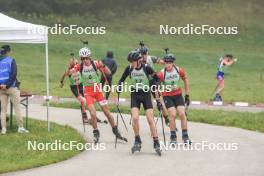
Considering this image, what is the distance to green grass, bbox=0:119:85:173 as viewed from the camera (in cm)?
1218

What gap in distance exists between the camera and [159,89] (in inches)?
557

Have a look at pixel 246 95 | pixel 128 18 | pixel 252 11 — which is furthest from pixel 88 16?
pixel 246 95

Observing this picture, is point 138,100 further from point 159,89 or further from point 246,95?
point 246,95

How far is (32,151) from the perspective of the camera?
13.5 metres

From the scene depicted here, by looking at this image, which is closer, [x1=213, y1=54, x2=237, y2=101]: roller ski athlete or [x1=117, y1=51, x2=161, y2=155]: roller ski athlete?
[x1=117, y1=51, x2=161, y2=155]: roller ski athlete

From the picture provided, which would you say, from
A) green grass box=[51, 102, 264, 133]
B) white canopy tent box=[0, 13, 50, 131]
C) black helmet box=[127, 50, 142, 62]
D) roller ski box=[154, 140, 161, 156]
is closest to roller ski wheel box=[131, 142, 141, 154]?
roller ski box=[154, 140, 161, 156]

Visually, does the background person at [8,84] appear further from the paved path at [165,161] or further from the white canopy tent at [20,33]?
→ the paved path at [165,161]

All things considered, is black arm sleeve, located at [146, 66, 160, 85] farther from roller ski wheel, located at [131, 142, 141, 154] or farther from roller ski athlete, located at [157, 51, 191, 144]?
roller ski wheel, located at [131, 142, 141, 154]

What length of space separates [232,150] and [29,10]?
54.8m

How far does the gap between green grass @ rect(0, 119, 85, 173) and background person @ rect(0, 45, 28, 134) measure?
0.41 meters

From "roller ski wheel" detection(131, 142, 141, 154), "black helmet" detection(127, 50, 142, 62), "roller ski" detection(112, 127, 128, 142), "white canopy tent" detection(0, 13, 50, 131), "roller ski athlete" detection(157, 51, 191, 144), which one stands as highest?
"white canopy tent" detection(0, 13, 50, 131)

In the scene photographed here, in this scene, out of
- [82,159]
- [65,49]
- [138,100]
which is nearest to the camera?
[82,159]

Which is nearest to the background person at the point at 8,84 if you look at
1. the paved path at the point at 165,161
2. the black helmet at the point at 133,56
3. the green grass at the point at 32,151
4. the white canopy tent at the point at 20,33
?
the white canopy tent at the point at 20,33

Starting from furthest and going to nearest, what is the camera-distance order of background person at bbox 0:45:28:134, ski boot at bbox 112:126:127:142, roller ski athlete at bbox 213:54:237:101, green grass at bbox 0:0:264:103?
green grass at bbox 0:0:264:103, roller ski athlete at bbox 213:54:237:101, background person at bbox 0:45:28:134, ski boot at bbox 112:126:127:142
